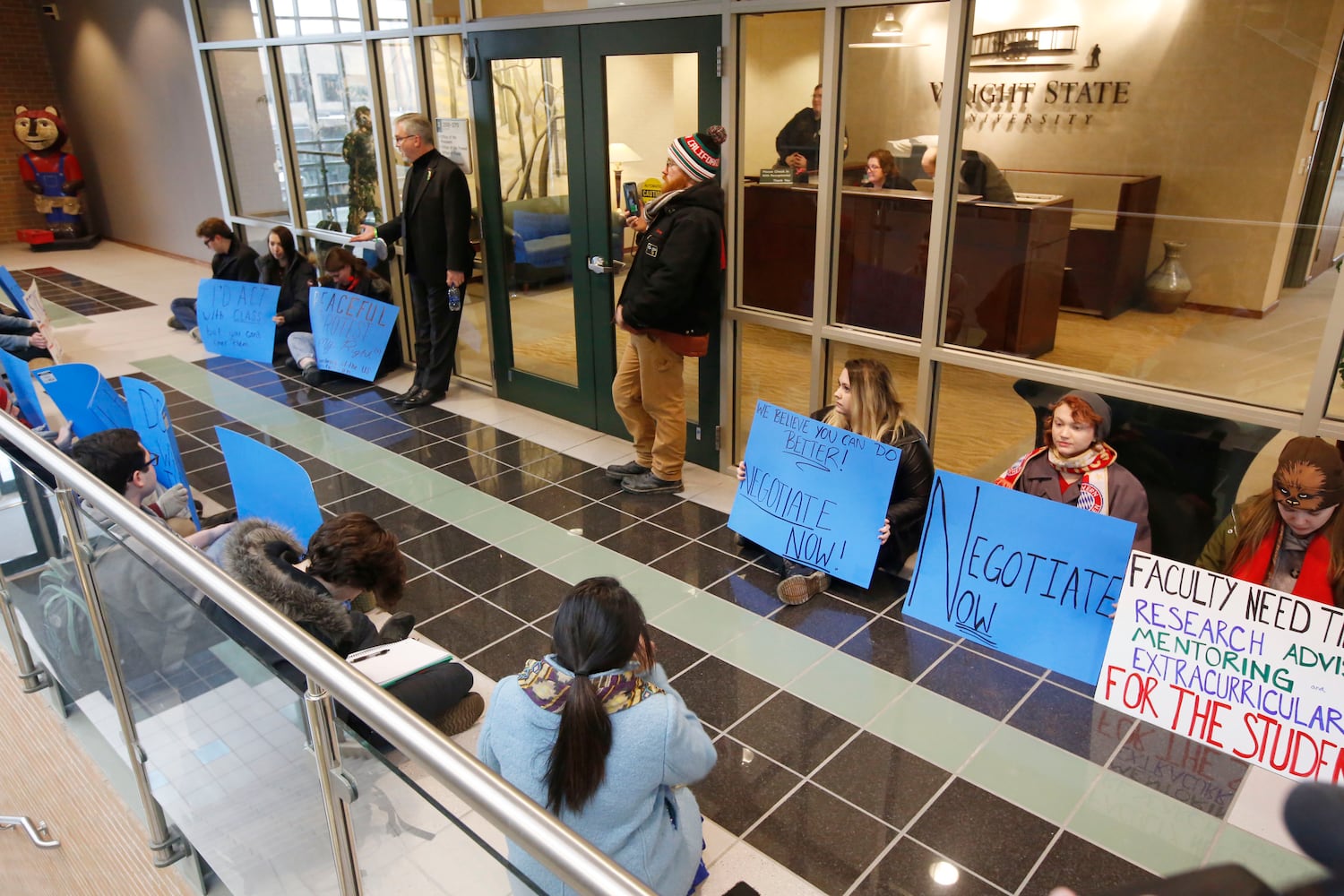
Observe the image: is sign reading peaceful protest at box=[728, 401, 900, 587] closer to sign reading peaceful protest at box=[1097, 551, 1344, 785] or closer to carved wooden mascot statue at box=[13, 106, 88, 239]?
sign reading peaceful protest at box=[1097, 551, 1344, 785]

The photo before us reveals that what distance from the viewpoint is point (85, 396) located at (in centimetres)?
486

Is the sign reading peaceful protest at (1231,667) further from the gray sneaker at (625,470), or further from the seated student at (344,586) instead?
the gray sneaker at (625,470)

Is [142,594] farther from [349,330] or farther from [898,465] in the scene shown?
[349,330]

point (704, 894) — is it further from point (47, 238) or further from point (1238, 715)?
point (47, 238)

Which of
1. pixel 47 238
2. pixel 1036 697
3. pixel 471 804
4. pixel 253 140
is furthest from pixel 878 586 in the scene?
pixel 47 238

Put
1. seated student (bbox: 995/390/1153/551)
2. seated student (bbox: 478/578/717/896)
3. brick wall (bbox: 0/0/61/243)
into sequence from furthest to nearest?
brick wall (bbox: 0/0/61/243) → seated student (bbox: 995/390/1153/551) → seated student (bbox: 478/578/717/896)

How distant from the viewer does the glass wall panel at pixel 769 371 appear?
504 centimetres

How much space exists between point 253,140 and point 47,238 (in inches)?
235

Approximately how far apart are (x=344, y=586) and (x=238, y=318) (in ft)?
17.7

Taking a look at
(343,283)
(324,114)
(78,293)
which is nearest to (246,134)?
(324,114)

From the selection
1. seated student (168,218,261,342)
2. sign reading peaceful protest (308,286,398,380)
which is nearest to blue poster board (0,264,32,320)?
seated student (168,218,261,342)

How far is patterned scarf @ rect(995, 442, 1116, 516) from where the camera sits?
140 inches

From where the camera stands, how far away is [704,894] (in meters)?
2.67

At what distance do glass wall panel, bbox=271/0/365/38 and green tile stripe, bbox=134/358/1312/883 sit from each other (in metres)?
3.51
